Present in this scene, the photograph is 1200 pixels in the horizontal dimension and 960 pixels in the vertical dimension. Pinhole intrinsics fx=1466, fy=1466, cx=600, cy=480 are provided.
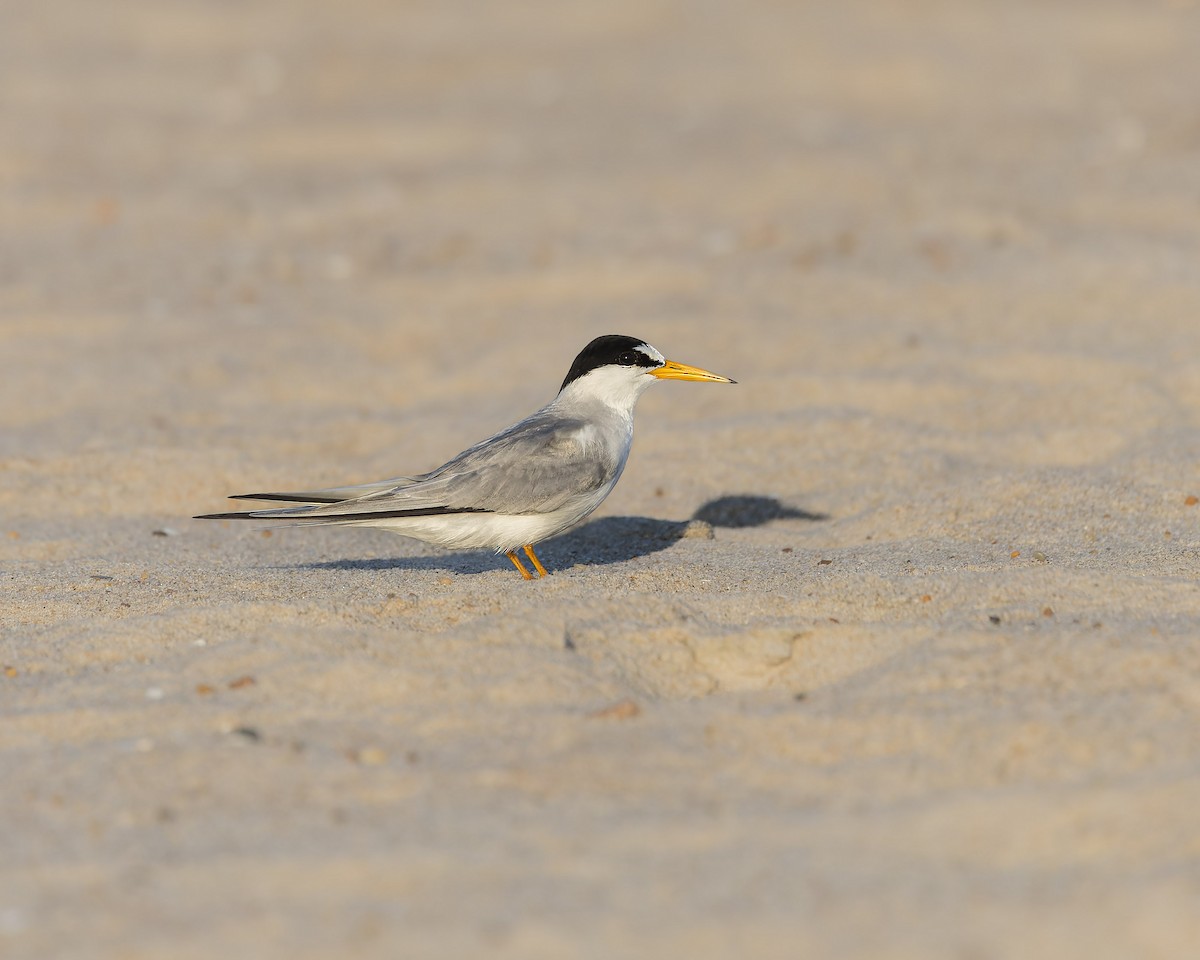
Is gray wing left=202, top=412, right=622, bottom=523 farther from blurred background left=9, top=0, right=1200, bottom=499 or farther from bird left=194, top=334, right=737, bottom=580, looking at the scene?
blurred background left=9, top=0, right=1200, bottom=499

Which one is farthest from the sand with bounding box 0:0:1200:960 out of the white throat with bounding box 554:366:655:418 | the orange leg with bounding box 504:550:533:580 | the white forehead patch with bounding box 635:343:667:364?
the white forehead patch with bounding box 635:343:667:364

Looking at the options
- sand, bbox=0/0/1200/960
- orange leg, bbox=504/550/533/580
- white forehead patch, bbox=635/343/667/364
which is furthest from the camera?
white forehead patch, bbox=635/343/667/364

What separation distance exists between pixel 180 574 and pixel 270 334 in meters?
3.11

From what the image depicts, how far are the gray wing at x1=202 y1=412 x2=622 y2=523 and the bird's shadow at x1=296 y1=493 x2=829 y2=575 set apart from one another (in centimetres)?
36

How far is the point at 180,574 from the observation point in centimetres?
473

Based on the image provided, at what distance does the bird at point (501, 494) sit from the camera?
14.9 ft

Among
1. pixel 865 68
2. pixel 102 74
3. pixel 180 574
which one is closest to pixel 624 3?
pixel 865 68

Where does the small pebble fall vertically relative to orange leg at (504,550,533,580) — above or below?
below

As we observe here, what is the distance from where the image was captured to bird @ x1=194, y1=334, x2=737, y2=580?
14.9ft

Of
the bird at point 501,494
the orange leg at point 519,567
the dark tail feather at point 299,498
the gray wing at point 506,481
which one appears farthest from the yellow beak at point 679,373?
the dark tail feather at point 299,498

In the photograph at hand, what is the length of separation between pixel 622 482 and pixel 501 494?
5.14 ft

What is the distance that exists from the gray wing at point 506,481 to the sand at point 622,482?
0.76ft

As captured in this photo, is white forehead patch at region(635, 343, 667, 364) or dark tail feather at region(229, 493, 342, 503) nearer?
dark tail feather at region(229, 493, 342, 503)

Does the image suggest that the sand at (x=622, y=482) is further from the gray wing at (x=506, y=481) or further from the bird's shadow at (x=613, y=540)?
the gray wing at (x=506, y=481)
